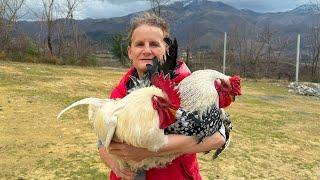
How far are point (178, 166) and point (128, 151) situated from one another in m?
0.34

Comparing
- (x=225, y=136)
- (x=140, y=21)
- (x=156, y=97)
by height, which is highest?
(x=140, y=21)

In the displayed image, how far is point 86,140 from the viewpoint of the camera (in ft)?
19.9

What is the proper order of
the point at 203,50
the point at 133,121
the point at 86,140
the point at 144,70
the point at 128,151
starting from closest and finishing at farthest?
the point at 133,121 → the point at 128,151 → the point at 144,70 → the point at 86,140 → the point at 203,50

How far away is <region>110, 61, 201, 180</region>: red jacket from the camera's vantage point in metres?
1.89

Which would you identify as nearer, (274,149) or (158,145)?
(158,145)

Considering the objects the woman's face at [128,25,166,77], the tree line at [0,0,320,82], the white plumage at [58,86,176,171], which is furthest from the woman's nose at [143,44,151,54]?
the tree line at [0,0,320,82]

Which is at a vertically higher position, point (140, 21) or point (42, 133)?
point (140, 21)

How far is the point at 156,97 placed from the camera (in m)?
1.62

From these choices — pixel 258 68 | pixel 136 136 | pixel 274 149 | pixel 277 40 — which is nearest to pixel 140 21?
pixel 136 136

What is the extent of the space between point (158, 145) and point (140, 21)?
1.96ft

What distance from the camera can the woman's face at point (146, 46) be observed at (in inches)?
76.5

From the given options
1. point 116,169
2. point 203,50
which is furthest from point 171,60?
point 203,50

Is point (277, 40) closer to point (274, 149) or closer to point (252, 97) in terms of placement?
point (252, 97)

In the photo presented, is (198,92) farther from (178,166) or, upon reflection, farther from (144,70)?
(178,166)
